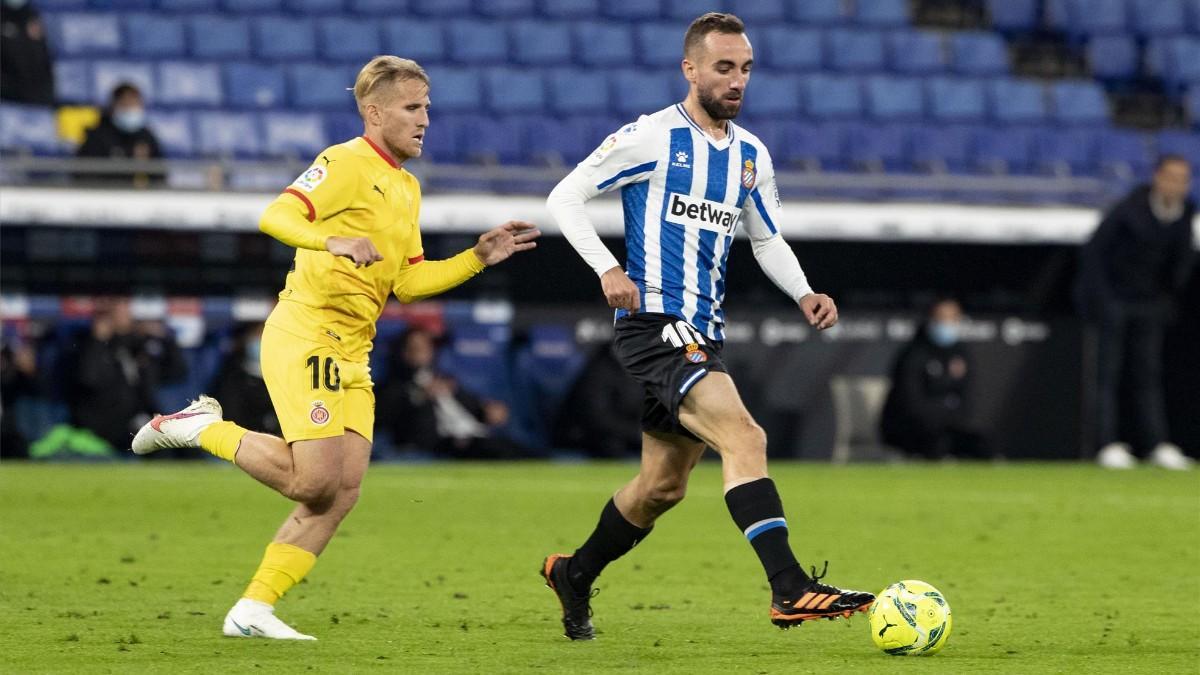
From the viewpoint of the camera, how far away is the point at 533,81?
19.1 meters

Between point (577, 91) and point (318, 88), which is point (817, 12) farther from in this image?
point (318, 88)

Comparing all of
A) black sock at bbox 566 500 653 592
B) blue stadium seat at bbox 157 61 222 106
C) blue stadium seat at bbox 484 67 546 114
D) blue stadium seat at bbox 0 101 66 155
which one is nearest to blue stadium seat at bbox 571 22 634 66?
blue stadium seat at bbox 484 67 546 114

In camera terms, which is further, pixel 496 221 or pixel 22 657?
pixel 496 221

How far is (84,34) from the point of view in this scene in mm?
18016

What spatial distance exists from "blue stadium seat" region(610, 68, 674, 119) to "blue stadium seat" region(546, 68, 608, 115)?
0.12 metres

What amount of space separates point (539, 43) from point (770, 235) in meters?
13.4

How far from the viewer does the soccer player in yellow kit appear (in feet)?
19.8

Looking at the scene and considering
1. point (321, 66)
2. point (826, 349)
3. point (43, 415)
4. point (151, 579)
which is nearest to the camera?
point (151, 579)

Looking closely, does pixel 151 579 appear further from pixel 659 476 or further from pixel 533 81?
pixel 533 81

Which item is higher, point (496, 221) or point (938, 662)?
point (496, 221)

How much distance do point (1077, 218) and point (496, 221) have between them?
483 cm

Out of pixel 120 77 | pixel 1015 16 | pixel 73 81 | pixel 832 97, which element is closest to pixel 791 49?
pixel 832 97

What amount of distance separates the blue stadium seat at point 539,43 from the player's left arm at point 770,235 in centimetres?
1314

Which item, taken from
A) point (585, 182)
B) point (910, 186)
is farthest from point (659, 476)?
point (910, 186)
